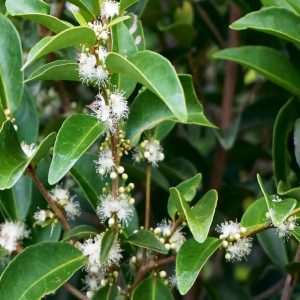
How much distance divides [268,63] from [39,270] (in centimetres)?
56

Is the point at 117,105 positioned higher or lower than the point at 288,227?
higher

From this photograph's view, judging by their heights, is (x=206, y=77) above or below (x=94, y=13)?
below

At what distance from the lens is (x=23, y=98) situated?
4.39 ft

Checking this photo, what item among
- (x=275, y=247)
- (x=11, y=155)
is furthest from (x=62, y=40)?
(x=275, y=247)

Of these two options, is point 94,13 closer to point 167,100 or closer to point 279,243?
point 167,100

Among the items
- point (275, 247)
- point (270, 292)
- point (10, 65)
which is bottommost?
point (270, 292)

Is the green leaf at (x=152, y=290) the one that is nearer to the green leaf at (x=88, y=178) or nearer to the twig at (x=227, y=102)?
the green leaf at (x=88, y=178)

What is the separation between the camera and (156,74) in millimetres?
973

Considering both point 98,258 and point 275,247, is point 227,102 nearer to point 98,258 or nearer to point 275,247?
point 275,247

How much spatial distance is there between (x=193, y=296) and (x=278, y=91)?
1.76ft

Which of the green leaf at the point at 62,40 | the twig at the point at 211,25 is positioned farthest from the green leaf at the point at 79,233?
the twig at the point at 211,25

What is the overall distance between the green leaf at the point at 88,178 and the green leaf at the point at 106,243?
13cm

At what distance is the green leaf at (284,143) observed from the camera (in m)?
1.36

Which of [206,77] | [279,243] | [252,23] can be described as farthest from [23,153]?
[206,77]
